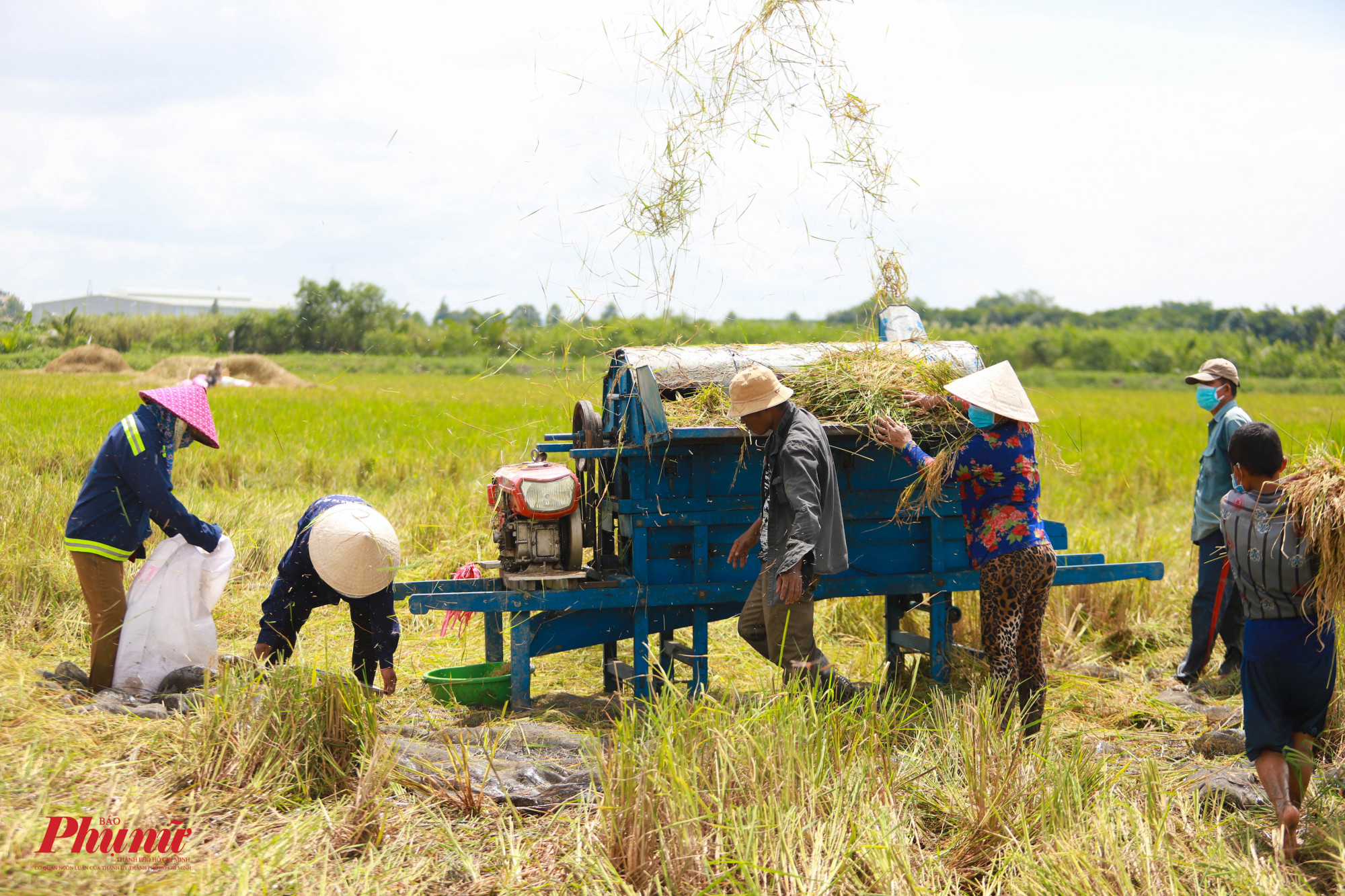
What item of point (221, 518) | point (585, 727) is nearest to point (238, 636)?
point (221, 518)

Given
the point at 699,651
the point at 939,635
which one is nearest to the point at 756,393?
the point at 699,651

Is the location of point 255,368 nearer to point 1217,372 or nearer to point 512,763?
point 512,763

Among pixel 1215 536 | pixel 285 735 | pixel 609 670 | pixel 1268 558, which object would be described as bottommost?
pixel 609 670

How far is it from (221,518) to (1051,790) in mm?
6980

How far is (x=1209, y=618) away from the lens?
5938 millimetres

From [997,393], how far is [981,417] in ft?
0.48

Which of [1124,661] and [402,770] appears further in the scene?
[1124,661]

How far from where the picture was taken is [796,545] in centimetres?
425

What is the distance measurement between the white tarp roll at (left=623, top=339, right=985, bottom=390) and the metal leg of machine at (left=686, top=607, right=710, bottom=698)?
1294mm

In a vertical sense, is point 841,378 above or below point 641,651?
above

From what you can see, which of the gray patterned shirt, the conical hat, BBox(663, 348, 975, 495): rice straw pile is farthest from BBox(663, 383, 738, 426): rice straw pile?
the gray patterned shirt

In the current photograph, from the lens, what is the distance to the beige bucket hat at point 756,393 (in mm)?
4395

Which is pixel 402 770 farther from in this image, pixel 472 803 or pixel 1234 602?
pixel 1234 602

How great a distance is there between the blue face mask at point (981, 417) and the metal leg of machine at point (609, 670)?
95.7 inches
